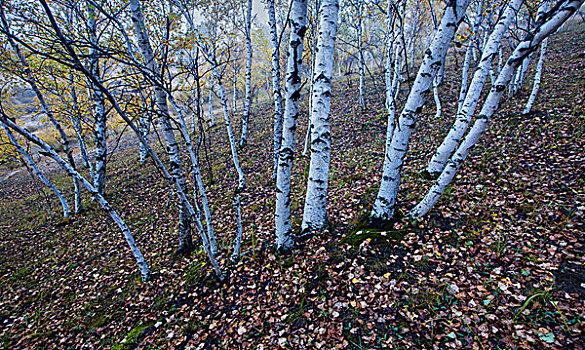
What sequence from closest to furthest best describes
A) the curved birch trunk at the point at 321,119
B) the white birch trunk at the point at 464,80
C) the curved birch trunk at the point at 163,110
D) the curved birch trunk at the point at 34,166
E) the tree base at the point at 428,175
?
the curved birch trunk at the point at 321,119 → the curved birch trunk at the point at 163,110 → the tree base at the point at 428,175 → the white birch trunk at the point at 464,80 → the curved birch trunk at the point at 34,166

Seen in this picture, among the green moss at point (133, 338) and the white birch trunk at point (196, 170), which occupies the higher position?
the white birch trunk at point (196, 170)

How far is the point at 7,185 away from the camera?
1694 cm

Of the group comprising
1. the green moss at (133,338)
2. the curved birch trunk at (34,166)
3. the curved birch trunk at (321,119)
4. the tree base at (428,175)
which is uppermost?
the curved birch trunk at (321,119)

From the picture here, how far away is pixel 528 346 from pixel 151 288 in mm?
6346

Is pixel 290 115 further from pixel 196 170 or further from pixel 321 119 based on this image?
pixel 196 170

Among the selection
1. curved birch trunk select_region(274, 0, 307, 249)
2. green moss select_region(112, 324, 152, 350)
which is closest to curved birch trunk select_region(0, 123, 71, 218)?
green moss select_region(112, 324, 152, 350)

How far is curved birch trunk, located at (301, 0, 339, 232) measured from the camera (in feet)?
12.2

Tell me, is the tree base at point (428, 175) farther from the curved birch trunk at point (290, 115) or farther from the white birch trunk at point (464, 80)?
the curved birch trunk at point (290, 115)

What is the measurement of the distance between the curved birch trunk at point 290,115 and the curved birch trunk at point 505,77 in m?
2.51

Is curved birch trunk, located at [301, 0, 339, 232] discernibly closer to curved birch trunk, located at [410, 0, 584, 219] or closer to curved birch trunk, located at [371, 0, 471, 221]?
curved birch trunk, located at [371, 0, 471, 221]

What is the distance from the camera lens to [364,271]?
386 cm

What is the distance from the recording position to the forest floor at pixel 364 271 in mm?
2980

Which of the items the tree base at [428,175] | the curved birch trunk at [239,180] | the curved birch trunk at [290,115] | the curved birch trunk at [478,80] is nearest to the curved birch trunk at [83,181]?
the curved birch trunk at [239,180]

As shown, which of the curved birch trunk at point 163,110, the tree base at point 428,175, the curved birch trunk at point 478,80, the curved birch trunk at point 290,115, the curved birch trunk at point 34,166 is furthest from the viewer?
the curved birch trunk at point 34,166
